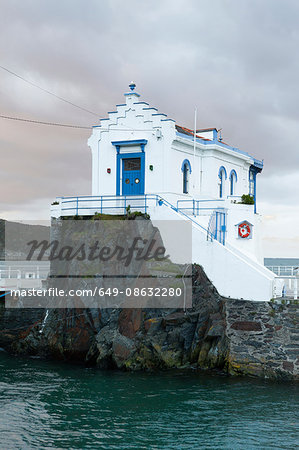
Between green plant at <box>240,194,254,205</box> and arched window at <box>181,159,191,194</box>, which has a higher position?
arched window at <box>181,159,191,194</box>

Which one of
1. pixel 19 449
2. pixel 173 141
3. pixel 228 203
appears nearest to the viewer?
pixel 19 449

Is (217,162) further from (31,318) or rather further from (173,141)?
(31,318)

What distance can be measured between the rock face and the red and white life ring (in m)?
3.35

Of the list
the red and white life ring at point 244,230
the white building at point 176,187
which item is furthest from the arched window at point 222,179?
the red and white life ring at point 244,230

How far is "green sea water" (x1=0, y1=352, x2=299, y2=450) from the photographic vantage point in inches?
589

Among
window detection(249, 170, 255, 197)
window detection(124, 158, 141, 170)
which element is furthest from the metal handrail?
window detection(249, 170, 255, 197)

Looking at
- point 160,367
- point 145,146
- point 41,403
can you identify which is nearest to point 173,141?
point 145,146

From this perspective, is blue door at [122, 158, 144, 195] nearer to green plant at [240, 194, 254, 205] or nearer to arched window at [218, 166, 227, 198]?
green plant at [240, 194, 254, 205]

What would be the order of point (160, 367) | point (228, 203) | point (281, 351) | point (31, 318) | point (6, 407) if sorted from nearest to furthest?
point (6, 407), point (281, 351), point (160, 367), point (228, 203), point (31, 318)

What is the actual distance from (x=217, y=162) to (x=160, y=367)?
13.5m

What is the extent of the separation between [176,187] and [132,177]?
2.46 metres

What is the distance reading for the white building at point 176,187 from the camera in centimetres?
2323

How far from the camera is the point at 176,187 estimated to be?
28453 mm

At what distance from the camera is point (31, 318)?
3019cm
